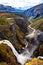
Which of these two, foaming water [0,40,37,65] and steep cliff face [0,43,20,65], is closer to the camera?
steep cliff face [0,43,20,65]

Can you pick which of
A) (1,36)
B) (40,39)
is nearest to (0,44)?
(1,36)

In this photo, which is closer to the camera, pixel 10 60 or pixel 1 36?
pixel 10 60

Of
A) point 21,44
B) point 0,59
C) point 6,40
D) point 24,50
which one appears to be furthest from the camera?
point 21,44

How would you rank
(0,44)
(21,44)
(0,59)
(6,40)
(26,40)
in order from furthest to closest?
(26,40)
(21,44)
(6,40)
(0,44)
(0,59)

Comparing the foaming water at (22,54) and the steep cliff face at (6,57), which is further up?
the steep cliff face at (6,57)

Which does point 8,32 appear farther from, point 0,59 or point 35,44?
point 0,59

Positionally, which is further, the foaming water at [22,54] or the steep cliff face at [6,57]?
the foaming water at [22,54]

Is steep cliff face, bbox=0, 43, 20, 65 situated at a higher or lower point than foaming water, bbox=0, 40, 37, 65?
higher

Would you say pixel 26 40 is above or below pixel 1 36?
below

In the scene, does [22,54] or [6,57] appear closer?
[6,57]

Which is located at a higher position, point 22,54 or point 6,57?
point 6,57
